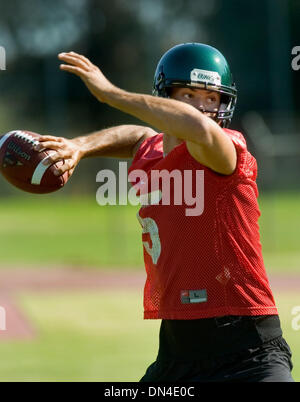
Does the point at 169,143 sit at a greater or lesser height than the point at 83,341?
lesser

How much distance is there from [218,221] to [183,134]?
539 mm

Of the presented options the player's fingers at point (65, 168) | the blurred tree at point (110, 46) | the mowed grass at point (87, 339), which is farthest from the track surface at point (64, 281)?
the blurred tree at point (110, 46)

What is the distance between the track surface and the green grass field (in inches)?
10.2

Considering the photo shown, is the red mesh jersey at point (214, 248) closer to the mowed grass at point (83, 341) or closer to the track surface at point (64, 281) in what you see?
the mowed grass at point (83, 341)

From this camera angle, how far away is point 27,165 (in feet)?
15.1

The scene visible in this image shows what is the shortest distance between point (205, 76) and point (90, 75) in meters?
0.66

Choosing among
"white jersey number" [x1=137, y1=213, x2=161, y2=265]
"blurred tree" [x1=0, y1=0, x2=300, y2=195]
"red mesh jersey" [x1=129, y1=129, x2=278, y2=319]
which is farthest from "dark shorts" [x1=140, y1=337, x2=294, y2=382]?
"blurred tree" [x1=0, y1=0, x2=300, y2=195]

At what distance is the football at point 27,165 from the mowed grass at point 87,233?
986 centimetres

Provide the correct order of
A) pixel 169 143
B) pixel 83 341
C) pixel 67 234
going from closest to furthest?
pixel 169 143
pixel 83 341
pixel 67 234

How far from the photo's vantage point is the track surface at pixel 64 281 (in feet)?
38.0

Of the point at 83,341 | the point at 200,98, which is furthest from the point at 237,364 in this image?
the point at 83,341

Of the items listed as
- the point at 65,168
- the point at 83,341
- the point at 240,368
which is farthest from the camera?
the point at 83,341

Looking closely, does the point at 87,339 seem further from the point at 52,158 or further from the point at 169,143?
the point at 169,143
